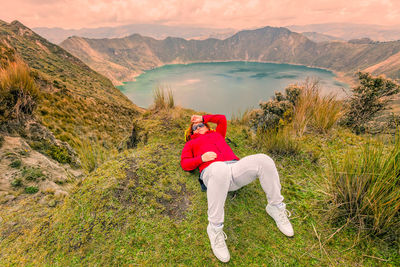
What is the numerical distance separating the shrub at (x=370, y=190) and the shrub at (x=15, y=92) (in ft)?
19.0

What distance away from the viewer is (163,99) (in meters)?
5.75

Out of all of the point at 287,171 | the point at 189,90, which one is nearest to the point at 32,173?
the point at 287,171

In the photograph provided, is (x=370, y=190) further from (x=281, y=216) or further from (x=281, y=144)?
(x=281, y=144)

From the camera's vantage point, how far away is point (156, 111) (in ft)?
18.1

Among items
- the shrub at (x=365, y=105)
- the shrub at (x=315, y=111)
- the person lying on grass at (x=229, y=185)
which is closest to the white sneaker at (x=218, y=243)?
the person lying on grass at (x=229, y=185)

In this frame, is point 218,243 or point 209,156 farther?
point 209,156

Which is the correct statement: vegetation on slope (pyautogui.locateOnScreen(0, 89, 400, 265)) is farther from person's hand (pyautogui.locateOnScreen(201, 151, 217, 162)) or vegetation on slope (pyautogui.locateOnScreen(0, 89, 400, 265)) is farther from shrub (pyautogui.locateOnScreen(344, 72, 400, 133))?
shrub (pyautogui.locateOnScreen(344, 72, 400, 133))

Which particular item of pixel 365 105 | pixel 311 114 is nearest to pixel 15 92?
pixel 311 114

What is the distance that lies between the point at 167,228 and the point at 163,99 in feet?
14.8

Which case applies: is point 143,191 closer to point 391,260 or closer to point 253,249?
point 253,249

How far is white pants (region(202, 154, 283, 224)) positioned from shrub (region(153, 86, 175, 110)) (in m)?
4.13

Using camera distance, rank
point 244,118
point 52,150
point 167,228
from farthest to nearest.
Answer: point 244,118 → point 52,150 → point 167,228

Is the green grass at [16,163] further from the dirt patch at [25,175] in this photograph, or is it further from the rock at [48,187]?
the rock at [48,187]

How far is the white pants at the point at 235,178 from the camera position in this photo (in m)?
1.83
